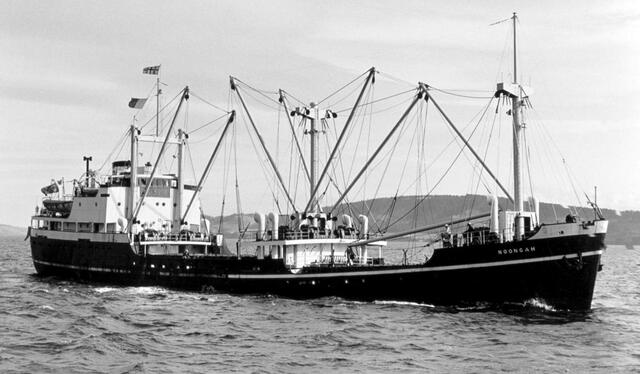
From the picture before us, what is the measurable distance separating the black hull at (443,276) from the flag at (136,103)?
49.3 feet

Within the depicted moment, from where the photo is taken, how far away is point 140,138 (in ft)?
194

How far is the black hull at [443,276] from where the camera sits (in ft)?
116

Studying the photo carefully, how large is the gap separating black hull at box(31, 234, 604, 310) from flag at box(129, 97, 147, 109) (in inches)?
592

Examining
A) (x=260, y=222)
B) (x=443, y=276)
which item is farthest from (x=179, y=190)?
(x=443, y=276)

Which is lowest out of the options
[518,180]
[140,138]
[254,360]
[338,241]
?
[254,360]

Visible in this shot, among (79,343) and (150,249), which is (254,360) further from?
(150,249)

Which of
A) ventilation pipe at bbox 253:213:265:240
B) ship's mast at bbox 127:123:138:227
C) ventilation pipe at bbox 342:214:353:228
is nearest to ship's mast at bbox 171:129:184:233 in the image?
ship's mast at bbox 127:123:138:227

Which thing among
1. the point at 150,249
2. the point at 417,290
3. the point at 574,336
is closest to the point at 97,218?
the point at 150,249

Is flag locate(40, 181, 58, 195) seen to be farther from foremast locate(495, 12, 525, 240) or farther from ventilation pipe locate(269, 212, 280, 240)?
foremast locate(495, 12, 525, 240)

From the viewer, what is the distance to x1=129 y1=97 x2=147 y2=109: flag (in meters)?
58.5

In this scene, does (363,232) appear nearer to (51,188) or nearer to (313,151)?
(313,151)

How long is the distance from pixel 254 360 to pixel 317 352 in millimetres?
2719

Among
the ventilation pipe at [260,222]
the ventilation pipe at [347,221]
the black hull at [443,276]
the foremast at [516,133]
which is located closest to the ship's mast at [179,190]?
the black hull at [443,276]

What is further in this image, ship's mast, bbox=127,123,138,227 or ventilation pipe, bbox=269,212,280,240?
ship's mast, bbox=127,123,138,227
